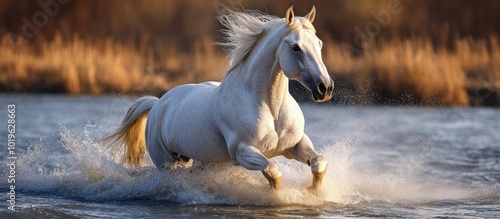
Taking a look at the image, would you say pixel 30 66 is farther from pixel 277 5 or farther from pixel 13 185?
pixel 13 185

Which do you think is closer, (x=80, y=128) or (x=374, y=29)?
(x=80, y=128)

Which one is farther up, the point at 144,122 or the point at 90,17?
the point at 90,17

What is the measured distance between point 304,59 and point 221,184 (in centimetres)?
127

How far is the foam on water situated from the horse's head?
89cm

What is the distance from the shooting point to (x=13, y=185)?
7.55 m

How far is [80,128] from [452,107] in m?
6.11

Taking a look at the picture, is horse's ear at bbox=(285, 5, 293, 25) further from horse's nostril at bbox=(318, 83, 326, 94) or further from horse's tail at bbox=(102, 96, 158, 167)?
horse's tail at bbox=(102, 96, 158, 167)

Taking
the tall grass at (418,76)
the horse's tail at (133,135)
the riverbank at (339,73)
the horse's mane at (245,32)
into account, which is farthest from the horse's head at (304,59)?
the tall grass at (418,76)

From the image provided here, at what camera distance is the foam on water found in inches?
257

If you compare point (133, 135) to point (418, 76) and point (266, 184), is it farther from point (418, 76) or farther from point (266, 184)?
point (418, 76)

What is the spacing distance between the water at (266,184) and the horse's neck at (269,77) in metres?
0.63

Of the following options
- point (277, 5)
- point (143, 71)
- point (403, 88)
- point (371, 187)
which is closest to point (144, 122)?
point (371, 187)

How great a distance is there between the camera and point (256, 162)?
5.96 metres

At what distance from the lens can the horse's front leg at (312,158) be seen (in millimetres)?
6086
